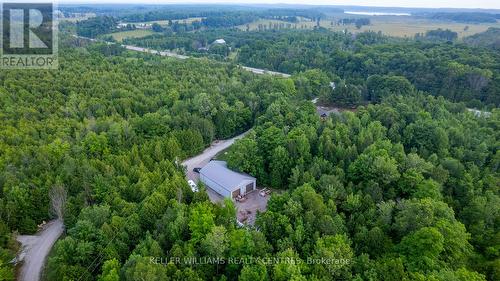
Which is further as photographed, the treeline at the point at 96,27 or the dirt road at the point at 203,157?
the treeline at the point at 96,27

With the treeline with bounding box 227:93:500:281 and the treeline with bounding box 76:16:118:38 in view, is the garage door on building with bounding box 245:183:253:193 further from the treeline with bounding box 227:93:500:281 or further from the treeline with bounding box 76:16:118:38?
the treeline with bounding box 76:16:118:38

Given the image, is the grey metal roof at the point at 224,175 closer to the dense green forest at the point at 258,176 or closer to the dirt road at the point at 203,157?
the dense green forest at the point at 258,176

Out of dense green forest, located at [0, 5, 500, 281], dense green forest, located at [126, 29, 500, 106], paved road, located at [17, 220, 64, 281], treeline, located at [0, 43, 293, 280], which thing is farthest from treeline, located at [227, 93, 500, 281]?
paved road, located at [17, 220, 64, 281]

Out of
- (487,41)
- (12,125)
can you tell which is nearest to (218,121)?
(12,125)

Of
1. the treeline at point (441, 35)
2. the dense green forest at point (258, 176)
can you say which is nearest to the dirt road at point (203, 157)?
the dense green forest at point (258, 176)

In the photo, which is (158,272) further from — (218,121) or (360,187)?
(218,121)
